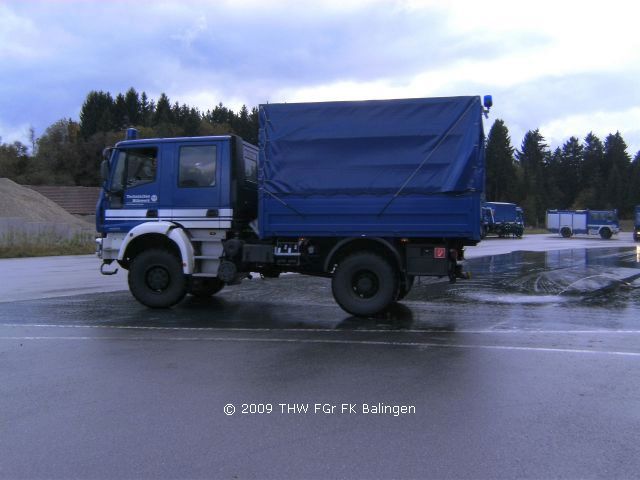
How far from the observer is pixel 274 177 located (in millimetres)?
9594

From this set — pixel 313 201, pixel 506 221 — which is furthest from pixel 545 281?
pixel 506 221

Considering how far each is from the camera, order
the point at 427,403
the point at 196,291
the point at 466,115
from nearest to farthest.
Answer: the point at 427,403, the point at 466,115, the point at 196,291

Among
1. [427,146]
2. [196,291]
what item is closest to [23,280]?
[196,291]

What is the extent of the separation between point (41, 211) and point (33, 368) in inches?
2110

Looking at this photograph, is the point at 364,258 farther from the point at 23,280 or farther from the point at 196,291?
the point at 23,280

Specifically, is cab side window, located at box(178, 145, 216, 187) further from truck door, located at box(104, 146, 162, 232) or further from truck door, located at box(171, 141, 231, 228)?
truck door, located at box(104, 146, 162, 232)

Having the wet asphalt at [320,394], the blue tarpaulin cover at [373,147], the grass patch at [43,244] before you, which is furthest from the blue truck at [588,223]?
the blue tarpaulin cover at [373,147]

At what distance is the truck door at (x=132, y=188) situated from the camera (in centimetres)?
1045

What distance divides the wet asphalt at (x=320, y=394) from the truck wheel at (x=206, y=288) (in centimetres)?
125

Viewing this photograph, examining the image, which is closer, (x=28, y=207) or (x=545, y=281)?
(x=545, y=281)

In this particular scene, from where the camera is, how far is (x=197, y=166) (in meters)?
10.3

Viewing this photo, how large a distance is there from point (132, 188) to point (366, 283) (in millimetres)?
4668

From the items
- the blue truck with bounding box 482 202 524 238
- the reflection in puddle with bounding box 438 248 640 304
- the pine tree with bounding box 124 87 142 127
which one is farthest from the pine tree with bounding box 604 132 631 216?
the reflection in puddle with bounding box 438 248 640 304

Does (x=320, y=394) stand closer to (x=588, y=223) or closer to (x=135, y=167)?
(x=135, y=167)
